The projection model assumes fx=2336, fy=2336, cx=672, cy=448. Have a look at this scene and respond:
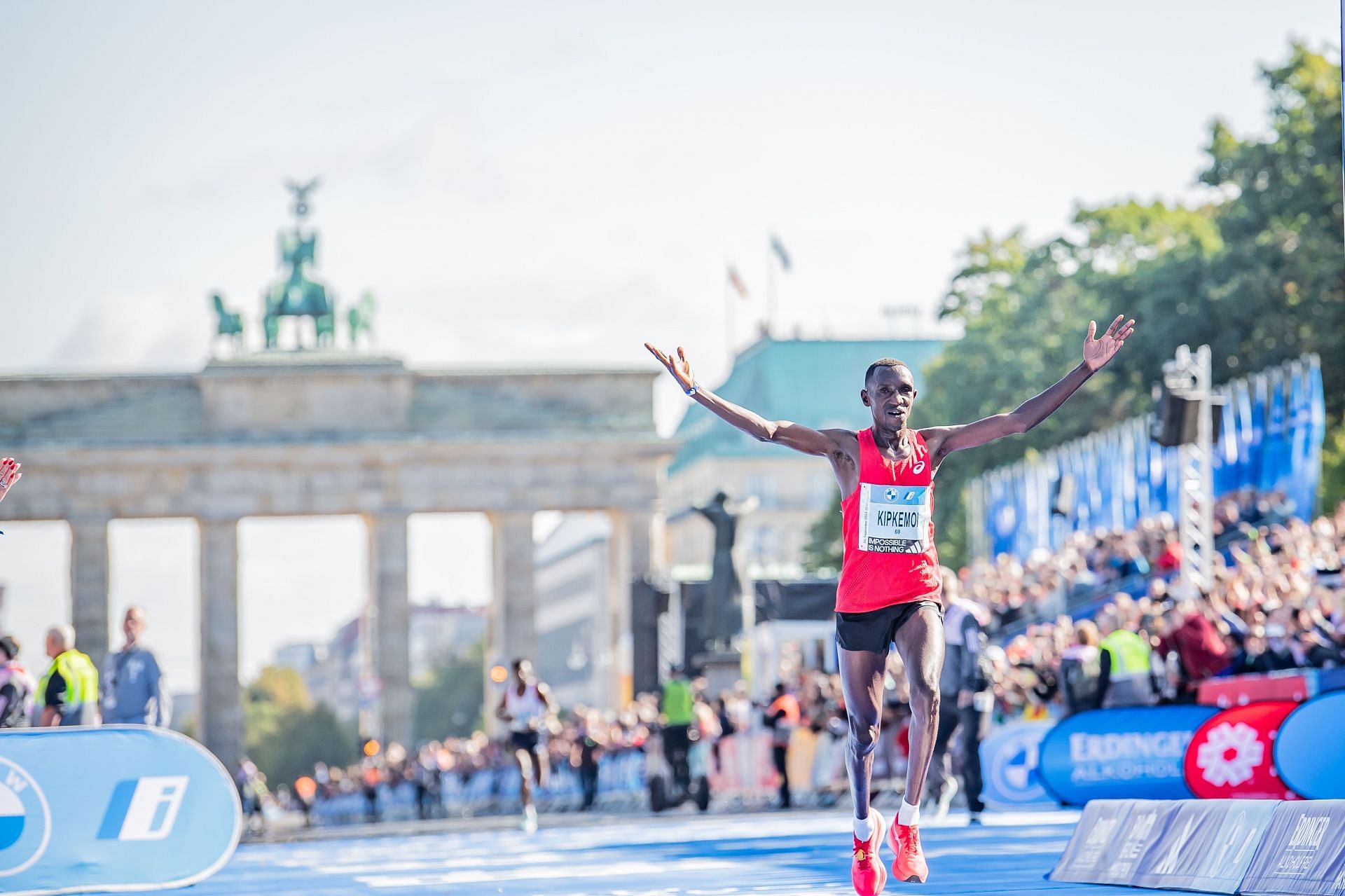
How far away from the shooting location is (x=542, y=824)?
2780 cm

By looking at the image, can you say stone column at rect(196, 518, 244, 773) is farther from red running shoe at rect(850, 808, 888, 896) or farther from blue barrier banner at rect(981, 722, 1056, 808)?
red running shoe at rect(850, 808, 888, 896)

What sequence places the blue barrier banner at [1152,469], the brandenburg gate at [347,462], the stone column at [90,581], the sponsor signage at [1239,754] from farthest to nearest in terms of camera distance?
1. the brandenburg gate at [347,462]
2. the stone column at [90,581]
3. the blue barrier banner at [1152,469]
4. the sponsor signage at [1239,754]

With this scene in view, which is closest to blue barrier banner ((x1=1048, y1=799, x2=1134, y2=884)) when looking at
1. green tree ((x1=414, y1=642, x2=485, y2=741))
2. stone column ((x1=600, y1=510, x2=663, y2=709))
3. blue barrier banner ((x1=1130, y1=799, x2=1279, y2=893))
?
blue barrier banner ((x1=1130, y1=799, x2=1279, y2=893))

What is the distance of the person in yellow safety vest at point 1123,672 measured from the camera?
738 inches

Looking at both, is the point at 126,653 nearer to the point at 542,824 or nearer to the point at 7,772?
the point at 7,772

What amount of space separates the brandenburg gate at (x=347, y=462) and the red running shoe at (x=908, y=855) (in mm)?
49940

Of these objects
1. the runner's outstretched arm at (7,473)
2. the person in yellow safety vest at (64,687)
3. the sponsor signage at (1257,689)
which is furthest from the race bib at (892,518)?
the person in yellow safety vest at (64,687)

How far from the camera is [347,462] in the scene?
61031mm

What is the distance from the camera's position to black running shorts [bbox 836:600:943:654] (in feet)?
32.4

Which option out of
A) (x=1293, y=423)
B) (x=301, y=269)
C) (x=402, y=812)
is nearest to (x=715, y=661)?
(x=1293, y=423)

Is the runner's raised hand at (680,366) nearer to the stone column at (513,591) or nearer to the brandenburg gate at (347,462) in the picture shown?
the brandenburg gate at (347,462)

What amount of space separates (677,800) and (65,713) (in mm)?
12212

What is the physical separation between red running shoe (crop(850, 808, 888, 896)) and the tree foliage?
35.3 m

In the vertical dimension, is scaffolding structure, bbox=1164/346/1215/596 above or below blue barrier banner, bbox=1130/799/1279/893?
above
